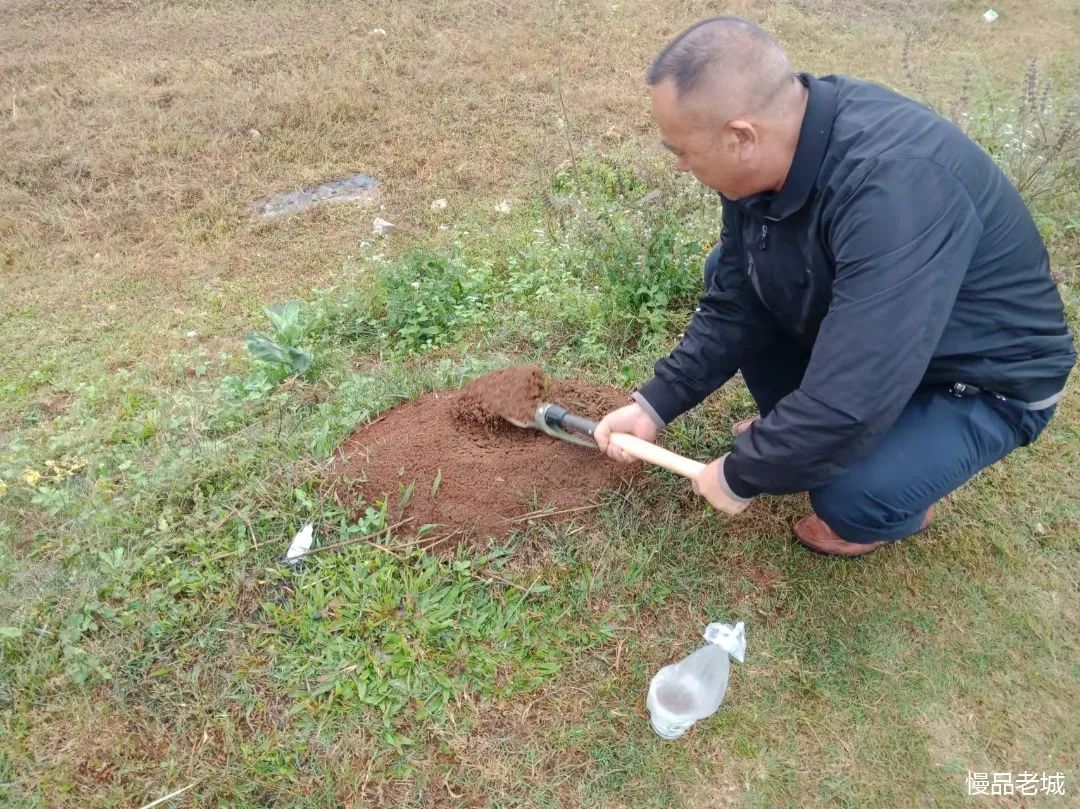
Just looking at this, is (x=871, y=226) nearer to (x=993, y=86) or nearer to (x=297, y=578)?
(x=297, y=578)

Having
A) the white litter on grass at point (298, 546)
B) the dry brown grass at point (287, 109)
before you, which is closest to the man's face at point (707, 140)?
the white litter on grass at point (298, 546)

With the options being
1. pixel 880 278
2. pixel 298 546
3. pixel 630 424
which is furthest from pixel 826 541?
pixel 298 546

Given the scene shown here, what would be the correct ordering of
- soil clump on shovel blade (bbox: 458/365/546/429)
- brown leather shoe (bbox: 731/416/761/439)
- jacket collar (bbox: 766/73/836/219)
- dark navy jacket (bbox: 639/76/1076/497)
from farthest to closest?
brown leather shoe (bbox: 731/416/761/439), soil clump on shovel blade (bbox: 458/365/546/429), jacket collar (bbox: 766/73/836/219), dark navy jacket (bbox: 639/76/1076/497)

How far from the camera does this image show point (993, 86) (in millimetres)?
6238

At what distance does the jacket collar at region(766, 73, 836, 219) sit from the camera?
5.44ft

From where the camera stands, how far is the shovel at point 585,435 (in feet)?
6.81

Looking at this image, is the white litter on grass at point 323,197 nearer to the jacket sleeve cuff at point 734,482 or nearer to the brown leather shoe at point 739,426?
the brown leather shoe at point 739,426

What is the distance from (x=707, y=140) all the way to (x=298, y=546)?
1.66 meters

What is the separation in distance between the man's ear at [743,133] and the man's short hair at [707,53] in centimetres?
11

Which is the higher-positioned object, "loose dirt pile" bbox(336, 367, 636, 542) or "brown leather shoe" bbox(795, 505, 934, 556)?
"loose dirt pile" bbox(336, 367, 636, 542)

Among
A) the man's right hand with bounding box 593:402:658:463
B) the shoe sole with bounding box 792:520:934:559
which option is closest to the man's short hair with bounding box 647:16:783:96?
the man's right hand with bounding box 593:402:658:463

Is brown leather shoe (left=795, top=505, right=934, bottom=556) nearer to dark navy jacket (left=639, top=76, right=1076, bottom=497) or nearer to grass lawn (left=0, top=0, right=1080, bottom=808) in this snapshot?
grass lawn (left=0, top=0, right=1080, bottom=808)

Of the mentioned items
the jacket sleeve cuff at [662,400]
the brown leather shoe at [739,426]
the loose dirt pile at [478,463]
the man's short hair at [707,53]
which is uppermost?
the man's short hair at [707,53]

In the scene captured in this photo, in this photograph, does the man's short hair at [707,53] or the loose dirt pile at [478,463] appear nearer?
the man's short hair at [707,53]
